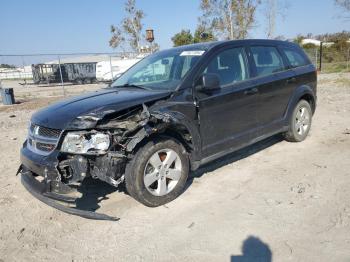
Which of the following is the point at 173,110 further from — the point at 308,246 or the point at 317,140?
the point at 317,140

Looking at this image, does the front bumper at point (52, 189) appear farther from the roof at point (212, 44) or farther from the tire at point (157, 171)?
the roof at point (212, 44)

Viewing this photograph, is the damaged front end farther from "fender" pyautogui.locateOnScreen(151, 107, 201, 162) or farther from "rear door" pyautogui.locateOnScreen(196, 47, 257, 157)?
"rear door" pyautogui.locateOnScreen(196, 47, 257, 157)

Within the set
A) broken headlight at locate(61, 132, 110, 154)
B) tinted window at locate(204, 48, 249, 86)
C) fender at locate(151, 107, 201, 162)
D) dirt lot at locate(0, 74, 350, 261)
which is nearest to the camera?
dirt lot at locate(0, 74, 350, 261)

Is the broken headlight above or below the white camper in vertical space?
below

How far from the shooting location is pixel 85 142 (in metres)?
3.36

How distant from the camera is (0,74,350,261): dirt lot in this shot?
9.68 feet

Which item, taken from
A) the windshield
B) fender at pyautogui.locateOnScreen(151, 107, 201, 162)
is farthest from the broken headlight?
the windshield

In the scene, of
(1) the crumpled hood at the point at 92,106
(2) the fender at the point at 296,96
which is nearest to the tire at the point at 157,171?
(1) the crumpled hood at the point at 92,106

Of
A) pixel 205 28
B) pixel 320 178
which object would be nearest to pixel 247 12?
pixel 205 28

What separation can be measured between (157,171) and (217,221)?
84cm

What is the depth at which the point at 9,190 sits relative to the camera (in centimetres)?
453

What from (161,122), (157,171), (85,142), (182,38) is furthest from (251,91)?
(182,38)

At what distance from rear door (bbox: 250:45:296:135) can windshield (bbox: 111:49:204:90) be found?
3.61ft

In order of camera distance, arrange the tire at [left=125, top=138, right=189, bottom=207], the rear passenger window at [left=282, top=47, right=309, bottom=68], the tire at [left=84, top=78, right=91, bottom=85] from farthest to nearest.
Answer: the tire at [left=84, top=78, right=91, bottom=85], the rear passenger window at [left=282, top=47, right=309, bottom=68], the tire at [left=125, top=138, right=189, bottom=207]
